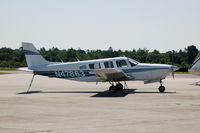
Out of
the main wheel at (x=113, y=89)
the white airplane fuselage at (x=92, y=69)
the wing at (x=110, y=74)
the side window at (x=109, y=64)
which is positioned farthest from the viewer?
the side window at (x=109, y=64)

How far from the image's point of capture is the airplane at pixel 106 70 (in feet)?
76.6

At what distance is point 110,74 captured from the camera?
22.9 m

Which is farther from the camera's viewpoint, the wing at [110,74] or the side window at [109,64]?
the side window at [109,64]

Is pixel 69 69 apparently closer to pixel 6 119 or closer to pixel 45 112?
pixel 45 112

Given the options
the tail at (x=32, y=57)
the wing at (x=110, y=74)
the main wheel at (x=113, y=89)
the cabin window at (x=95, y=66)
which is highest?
the tail at (x=32, y=57)

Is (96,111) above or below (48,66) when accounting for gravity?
below

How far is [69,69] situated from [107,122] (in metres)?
13.2

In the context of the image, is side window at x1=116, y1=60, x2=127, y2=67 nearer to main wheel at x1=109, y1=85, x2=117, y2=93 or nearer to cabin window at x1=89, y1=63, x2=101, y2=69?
cabin window at x1=89, y1=63, x2=101, y2=69

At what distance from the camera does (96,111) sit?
14469mm

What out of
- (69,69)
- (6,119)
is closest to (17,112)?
(6,119)

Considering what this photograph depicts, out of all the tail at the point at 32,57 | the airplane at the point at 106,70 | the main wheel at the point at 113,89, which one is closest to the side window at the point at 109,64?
the airplane at the point at 106,70

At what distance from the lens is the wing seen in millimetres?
22281

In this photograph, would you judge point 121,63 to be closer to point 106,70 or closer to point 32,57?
point 106,70

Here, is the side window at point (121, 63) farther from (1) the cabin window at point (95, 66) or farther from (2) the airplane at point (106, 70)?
(1) the cabin window at point (95, 66)
